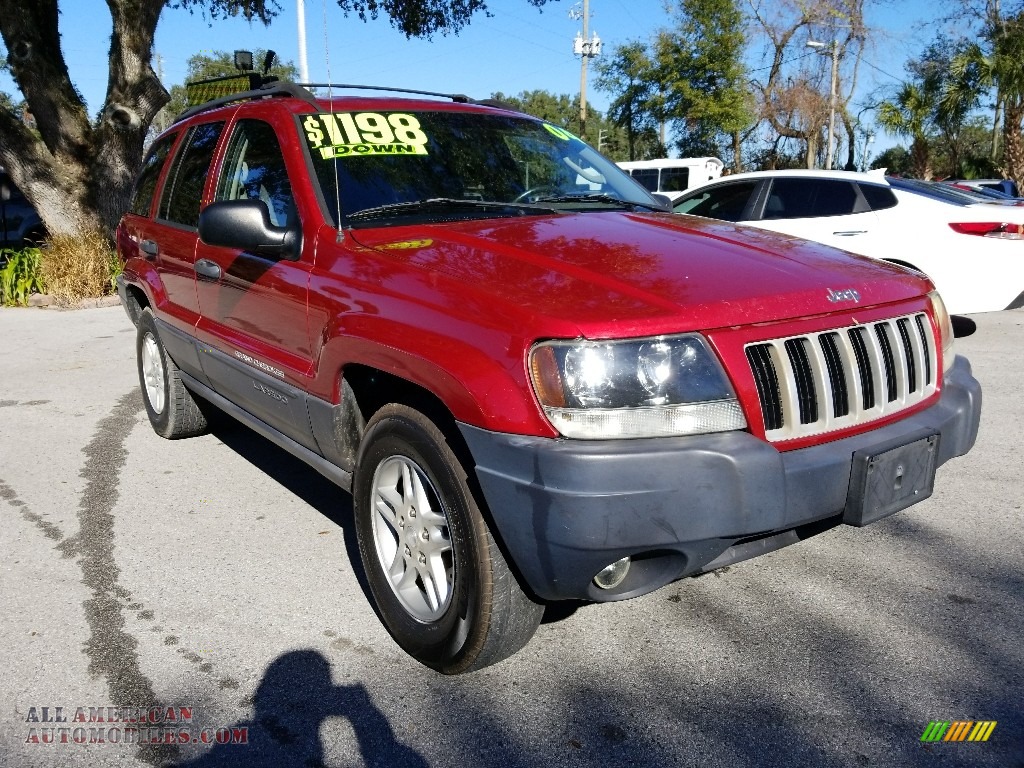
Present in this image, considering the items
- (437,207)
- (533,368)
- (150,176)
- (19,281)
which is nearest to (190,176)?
(150,176)

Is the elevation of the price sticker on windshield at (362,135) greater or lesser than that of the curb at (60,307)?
greater

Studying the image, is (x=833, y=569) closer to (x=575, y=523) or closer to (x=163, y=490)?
(x=575, y=523)

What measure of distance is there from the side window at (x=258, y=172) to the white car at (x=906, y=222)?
4.96 metres

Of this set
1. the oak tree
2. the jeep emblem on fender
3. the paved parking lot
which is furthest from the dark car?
the jeep emblem on fender

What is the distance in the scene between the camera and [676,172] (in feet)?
84.9

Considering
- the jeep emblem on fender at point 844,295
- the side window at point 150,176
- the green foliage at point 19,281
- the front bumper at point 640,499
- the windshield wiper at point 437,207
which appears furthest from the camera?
the green foliage at point 19,281

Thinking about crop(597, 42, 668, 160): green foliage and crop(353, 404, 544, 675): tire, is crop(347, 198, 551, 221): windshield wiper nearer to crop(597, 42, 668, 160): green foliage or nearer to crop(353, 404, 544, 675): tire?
crop(353, 404, 544, 675): tire

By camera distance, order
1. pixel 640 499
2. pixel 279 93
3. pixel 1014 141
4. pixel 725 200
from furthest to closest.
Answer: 1. pixel 1014 141
2. pixel 725 200
3. pixel 279 93
4. pixel 640 499

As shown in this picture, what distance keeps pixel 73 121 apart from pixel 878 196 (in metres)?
10.6

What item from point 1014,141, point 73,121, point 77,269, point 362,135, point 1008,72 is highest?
point 1008,72

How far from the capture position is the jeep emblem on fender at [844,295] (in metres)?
2.66

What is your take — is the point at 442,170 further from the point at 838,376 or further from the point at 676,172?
the point at 676,172

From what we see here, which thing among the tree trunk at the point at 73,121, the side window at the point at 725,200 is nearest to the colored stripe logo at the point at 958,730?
the side window at the point at 725,200

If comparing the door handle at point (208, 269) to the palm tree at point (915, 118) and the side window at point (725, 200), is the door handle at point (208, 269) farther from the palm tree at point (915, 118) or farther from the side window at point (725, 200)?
the palm tree at point (915, 118)
